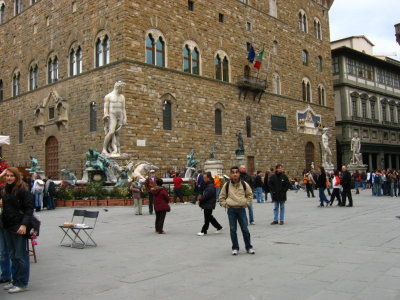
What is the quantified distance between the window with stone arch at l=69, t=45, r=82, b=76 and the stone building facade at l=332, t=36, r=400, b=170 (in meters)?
28.0

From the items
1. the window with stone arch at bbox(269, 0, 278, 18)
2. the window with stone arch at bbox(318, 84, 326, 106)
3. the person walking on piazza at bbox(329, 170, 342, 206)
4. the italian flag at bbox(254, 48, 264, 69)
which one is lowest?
the person walking on piazza at bbox(329, 170, 342, 206)

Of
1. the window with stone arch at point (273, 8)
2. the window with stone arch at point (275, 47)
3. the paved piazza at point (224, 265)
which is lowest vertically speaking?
the paved piazza at point (224, 265)

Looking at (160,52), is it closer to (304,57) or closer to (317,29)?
(304,57)

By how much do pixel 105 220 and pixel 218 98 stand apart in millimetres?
16742

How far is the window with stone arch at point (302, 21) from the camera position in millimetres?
37531

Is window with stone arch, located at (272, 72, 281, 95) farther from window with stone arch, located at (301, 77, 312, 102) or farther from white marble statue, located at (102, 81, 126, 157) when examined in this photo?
white marble statue, located at (102, 81, 126, 157)

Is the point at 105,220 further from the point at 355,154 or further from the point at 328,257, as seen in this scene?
the point at 355,154

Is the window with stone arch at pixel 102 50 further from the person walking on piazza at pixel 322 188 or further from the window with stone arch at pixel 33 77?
the person walking on piazza at pixel 322 188

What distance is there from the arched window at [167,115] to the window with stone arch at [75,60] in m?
5.82

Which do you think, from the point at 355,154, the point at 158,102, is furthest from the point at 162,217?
the point at 355,154

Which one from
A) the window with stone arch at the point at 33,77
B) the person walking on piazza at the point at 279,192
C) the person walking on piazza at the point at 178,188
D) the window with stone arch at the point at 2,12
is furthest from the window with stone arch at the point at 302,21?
the person walking on piazza at the point at 279,192

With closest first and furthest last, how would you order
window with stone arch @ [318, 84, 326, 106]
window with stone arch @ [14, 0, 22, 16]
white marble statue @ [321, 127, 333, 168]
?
window with stone arch @ [14, 0, 22, 16], white marble statue @ [321, 127, 333, 168], window with stone arch @ [318, 84, 326, 106]

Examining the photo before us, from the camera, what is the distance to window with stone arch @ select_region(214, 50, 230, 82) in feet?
94.8

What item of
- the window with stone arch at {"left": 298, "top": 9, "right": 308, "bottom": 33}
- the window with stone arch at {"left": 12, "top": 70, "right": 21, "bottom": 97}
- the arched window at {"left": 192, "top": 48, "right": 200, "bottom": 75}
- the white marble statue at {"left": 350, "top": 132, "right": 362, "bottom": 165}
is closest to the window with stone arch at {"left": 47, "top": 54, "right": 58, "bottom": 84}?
the window with stone arch at {"left": 12, "top": 70, "right": 21, "bottom": 97}
